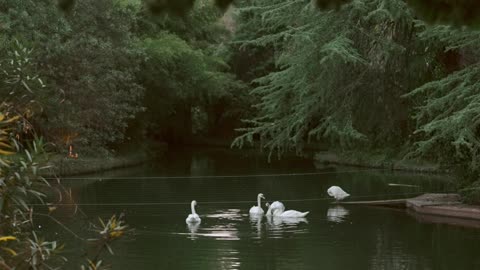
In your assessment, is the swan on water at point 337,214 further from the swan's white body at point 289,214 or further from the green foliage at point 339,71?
the green foliage at point 339,71

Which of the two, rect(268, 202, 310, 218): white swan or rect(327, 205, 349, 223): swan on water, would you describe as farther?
rect(327, 205, 349, 223): swan on water

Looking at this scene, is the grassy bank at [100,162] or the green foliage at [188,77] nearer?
the grassy bank at [100,162]

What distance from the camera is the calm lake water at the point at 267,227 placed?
45.7ft

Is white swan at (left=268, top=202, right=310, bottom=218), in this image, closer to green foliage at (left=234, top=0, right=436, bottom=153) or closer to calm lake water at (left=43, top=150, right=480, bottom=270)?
calm lake water at (left=43, top=150, right=480, bottom=270)

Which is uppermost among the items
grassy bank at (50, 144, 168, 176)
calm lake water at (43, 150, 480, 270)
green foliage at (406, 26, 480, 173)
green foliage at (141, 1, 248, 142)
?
green foliage at (141, 1, 248, 142)

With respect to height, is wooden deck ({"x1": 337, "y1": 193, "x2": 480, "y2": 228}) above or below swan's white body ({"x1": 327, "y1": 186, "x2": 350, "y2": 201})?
below

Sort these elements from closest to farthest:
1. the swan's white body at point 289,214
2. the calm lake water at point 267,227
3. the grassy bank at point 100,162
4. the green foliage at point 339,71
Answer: the calm lake water at point 267,227
the green foliage at point 339,71
the swan's white body at point 289,214
the grassy bank at point 100,162

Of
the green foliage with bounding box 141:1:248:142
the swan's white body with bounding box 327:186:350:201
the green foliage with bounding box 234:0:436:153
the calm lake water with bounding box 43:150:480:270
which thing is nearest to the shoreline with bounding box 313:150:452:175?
the calm lake water with bounding box 43:150:480:270

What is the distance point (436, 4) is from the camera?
11.0 feet

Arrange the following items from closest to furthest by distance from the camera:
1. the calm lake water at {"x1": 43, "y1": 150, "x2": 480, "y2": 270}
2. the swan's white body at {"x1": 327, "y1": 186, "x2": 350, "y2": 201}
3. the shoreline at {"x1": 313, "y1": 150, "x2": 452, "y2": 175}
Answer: the calm lake water at {"x1": 43, "y1": 150, "x2": 480, "y2": 270} < the swan's white body at {"x1": 327, "y1": 186, "x2": 350, "y2": 201} < the shoreline at {"x1": 313, "y1": 150, "x2": 452, "y2": 175}

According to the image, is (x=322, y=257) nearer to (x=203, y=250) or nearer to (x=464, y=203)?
(x=203, y=250)

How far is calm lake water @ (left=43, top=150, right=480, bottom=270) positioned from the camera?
1393 cm

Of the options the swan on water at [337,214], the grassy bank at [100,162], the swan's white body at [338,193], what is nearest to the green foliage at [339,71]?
the swan on water at [337,214]

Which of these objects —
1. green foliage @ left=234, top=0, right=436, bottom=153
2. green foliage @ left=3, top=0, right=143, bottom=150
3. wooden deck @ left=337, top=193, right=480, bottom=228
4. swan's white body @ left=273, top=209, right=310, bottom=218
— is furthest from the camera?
green foliage @ left=3, top=0, right=143, bottom=150
